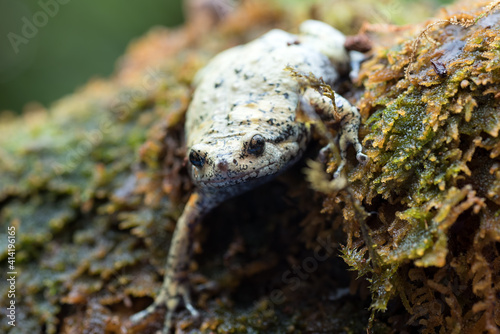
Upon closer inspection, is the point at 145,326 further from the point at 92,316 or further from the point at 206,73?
the point at 206,73

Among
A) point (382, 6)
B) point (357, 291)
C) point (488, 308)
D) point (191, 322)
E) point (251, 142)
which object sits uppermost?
point (251, 142)

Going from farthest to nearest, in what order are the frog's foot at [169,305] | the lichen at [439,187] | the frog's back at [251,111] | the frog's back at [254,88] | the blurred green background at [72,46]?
the blurred green background at [72,46], the frog's foot at [169,305], the frog's back at [254,88], the frog's back at [251,111], the lichen at [439,187]

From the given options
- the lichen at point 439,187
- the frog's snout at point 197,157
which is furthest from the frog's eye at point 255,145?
the lichen at point 439,187

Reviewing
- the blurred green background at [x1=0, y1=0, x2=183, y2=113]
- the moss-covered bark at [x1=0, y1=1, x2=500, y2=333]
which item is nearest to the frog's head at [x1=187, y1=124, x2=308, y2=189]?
the moss-covered bark at [x1=0, y1=1, x2=500, y2=333]

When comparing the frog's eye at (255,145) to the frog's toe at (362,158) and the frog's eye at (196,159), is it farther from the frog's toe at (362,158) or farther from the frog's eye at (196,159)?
the frog's toe at (362,158)

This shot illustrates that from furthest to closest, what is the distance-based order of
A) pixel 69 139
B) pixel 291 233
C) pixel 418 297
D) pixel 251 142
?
pixel 69 139 → pixel 291 233 → pixel 251 142 → pixel 418 297

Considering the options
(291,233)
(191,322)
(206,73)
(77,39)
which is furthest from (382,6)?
(77,39)

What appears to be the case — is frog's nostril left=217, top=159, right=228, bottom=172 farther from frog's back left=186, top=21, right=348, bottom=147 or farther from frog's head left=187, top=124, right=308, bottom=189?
frog's back left=186, top=21, right=348, bottom=147
